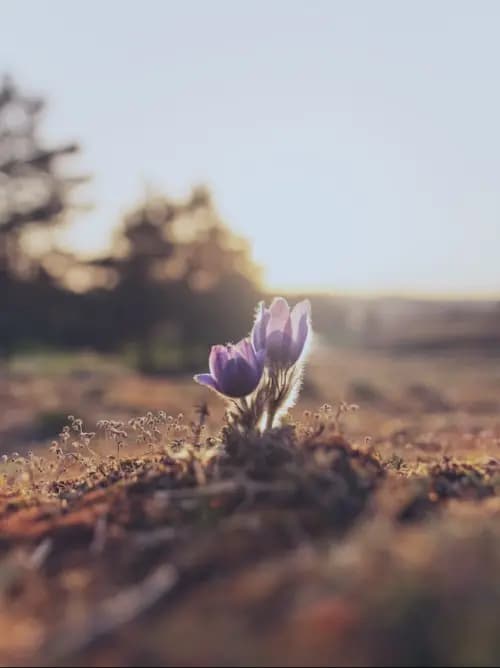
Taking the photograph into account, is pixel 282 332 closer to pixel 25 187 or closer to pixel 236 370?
pixel 236 370

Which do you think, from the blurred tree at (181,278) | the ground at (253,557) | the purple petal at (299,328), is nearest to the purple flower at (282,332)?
the purple petal at (299,328)

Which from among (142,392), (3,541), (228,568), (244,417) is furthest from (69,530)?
(142,392)

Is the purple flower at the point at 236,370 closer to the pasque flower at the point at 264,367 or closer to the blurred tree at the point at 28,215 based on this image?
the pasque flower at the point at 264,367

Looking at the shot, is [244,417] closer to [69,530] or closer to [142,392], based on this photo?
[69,530]

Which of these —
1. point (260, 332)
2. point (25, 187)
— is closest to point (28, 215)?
point (25, 187)

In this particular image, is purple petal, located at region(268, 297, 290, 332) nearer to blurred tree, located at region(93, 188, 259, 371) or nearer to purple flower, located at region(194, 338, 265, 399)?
purple flower, located at region(194, 338, 265, 399)

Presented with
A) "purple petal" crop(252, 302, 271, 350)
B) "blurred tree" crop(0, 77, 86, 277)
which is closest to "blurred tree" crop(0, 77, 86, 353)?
"blurred tree" crop(0, 77, 86, 277)
